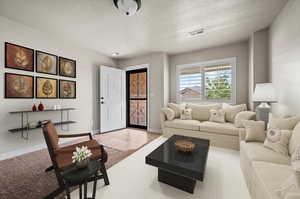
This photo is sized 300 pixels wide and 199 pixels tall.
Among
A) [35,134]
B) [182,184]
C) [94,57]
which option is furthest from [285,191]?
[94,57]

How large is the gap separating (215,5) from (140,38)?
66.4 inches

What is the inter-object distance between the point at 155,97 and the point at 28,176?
10.6ft

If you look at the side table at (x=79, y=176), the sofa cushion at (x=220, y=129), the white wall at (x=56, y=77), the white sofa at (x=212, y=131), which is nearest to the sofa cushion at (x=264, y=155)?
the white sofa at (x=212, y=131)

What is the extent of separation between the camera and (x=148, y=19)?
222 cm

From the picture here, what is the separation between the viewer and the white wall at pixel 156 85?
392cm

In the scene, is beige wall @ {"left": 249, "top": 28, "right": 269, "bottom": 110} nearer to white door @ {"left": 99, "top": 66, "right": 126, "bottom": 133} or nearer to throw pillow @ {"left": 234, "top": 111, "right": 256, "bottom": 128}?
throw pillow @ {"left": 234, "top": 111, "right": 256, "bottom": 128}

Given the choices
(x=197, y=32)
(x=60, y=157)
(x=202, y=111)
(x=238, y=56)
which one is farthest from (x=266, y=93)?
(x=60, y=157)

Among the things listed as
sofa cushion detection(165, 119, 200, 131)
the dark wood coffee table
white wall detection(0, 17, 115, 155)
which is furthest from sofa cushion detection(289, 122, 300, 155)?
white wall detection(0, 17, 115, 155)

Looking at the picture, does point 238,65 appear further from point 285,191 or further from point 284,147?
point 285,191

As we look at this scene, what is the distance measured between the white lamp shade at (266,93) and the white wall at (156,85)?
7.44 feet

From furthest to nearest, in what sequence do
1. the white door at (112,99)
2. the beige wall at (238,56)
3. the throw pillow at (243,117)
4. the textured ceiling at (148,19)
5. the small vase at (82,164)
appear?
the white door at (112,99) < the beige wall at (238,56) < the throw pillow at (243,117) < the textured ceiling at (148,19) < the small vase at (82,164)

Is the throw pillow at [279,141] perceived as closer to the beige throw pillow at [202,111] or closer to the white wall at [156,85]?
the beige throw pillow at [202,111]

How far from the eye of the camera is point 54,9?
1928 mm

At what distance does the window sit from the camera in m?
3.47
